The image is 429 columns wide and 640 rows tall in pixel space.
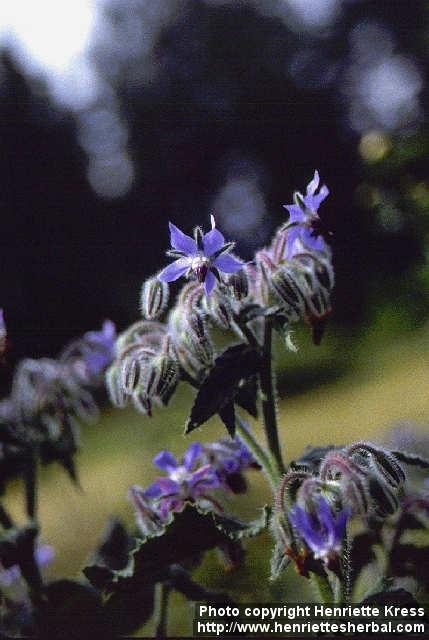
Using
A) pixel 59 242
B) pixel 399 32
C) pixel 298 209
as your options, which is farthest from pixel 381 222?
pixel 399 32

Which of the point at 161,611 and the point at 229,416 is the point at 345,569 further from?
the point at 161,611

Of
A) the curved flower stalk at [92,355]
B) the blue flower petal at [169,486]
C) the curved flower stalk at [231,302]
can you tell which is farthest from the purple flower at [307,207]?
the curved flower stalk at [92,355]

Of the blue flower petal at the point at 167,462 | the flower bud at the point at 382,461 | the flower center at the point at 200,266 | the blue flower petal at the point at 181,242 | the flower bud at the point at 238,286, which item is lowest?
the flower bud at the point at 382,461

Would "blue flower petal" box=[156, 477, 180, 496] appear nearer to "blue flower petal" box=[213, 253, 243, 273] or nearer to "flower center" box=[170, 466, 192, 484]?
"flower center" box=[170, 466, 192, 484]

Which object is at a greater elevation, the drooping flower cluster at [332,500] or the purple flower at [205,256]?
the purple flower at [205,256]

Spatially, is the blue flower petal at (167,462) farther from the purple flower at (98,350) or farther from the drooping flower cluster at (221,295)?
the purple flower at (98,350)

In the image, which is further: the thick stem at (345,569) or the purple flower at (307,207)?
the purple flower at (307,207)

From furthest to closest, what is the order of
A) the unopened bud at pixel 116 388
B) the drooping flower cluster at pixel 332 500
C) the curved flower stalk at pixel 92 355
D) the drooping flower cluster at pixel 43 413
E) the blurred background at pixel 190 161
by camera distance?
the blurred background at pixel 190 161, the curved flower stalk at pixel 92 355, the drooping flower cluster at pixel 43 413, the unopened bud at pixel 116 388, the drooping flower cluster at pixel 332 500

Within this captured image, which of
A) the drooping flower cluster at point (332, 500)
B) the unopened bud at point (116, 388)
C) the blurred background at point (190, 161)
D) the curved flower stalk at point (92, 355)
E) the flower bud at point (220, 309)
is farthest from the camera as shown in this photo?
the blurred background at point (190, 161)

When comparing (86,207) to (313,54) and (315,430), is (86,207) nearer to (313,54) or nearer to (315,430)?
(313,54)
